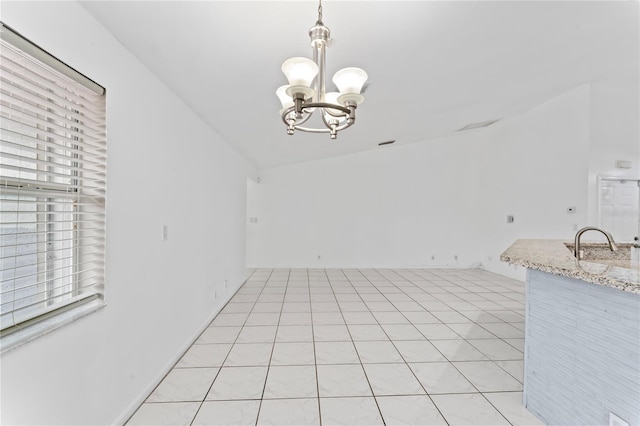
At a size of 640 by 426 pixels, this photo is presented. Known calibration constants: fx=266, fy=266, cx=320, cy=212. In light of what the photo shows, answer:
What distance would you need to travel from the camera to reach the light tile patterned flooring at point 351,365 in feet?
5.54

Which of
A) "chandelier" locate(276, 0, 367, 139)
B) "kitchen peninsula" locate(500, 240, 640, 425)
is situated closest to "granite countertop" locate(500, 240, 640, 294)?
"kitchen peninsula" locate(500, 240, 640, 425)

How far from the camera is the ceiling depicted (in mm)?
1441

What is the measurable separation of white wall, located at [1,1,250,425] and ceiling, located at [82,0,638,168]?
18 centimetres

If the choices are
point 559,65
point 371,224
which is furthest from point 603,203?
point 371,224

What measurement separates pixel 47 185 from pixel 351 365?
224cm

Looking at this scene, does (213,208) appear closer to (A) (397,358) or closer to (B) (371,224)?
(A) (397,358)

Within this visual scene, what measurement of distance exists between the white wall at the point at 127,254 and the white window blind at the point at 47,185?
73mm

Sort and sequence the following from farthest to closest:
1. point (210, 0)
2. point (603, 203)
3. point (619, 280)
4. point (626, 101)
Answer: point (603, 203)
point (626, 101)
point (210, 0)
point (619, 280)

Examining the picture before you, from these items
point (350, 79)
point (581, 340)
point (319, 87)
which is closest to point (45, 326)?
point (319, 87)

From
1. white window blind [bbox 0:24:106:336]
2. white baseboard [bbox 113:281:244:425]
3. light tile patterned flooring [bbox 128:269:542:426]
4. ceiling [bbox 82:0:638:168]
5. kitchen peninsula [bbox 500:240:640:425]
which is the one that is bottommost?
light tile patterned flooring [bbox 128:269:542:426]

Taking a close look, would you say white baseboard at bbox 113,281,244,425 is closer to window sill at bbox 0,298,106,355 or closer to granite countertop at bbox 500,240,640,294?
window sill at bbox 0,298,106,355

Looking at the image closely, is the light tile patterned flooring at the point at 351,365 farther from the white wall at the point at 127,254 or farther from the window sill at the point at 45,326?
the window sill at the point at 45,326

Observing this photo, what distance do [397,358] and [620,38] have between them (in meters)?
3.72

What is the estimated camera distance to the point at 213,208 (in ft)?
10.2
